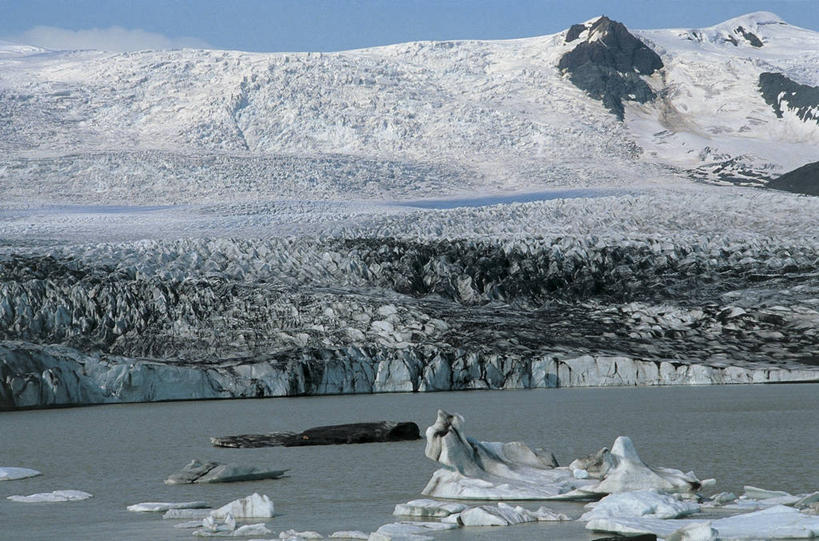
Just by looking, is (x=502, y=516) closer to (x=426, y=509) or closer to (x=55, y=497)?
(x=426, y=509)

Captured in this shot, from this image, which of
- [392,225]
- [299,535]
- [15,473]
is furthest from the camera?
[392,225]

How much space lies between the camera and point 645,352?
25484 mm

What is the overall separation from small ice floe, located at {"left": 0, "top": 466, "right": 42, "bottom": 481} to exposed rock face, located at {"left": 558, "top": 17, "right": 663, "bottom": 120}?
5521cm

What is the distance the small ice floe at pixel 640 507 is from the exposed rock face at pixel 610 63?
57236mm

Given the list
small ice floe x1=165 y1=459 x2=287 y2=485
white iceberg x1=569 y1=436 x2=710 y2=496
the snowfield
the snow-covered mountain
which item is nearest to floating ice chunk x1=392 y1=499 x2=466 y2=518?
white iceberg x1=569 y1=436 x2=710 y2=496

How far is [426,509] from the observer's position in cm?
709

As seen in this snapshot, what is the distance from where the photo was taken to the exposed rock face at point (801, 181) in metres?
52.0

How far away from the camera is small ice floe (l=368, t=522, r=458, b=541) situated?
612 centimetres

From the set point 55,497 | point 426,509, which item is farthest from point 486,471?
point 55,497

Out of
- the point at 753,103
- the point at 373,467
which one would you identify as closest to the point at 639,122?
the point at 753,103

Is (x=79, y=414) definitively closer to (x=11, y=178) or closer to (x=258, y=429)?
(x=258, y=429)

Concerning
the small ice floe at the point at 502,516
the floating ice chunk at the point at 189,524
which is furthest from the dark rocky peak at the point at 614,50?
the floating ice chunk at the point at 189,524

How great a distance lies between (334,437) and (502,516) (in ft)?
20.1

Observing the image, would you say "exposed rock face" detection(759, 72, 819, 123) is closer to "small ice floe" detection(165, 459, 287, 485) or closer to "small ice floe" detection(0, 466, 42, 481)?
"small ice floe" detection(165, 459, 287, 485)
